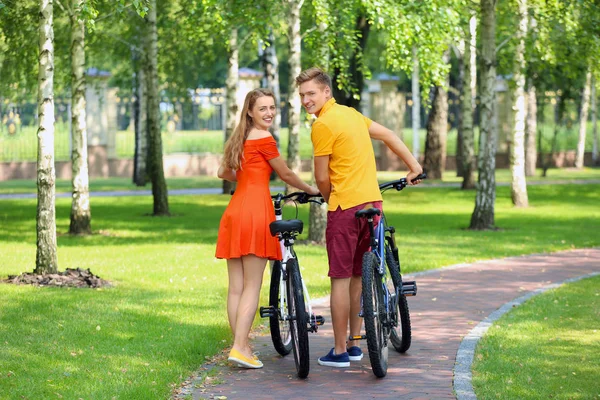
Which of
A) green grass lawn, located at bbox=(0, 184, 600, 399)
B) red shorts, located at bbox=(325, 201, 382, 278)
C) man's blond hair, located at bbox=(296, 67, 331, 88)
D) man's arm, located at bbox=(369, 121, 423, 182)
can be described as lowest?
green grass lawn, located at bbox=(0, 184, 600, 399)

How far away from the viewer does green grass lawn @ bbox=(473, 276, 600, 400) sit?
7.66 m

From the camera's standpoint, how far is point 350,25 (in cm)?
1955

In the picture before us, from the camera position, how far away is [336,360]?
841 cm

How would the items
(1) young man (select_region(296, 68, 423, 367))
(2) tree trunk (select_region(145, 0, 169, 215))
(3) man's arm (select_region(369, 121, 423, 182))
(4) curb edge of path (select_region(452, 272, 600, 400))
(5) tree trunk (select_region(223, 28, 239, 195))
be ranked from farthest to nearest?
(5) tree trunk (select_region(223, 28, 239, 195)) → (2) tree trunk (select_region(145, 0, 169, 215)) → (3) man's arm (select_region(369, 121, 423, 182)) → (1) young man (select_region(296, 68, 423, 367)) → (4) curb edge of path (select_region(452, 272, 600, 400))

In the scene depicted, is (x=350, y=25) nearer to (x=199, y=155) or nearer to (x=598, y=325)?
(x=598, y=325)

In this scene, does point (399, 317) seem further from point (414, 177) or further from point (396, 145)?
point (396, 145)

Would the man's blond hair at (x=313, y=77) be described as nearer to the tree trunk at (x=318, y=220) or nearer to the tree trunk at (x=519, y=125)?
the tree trunk at (x=318, y=220)

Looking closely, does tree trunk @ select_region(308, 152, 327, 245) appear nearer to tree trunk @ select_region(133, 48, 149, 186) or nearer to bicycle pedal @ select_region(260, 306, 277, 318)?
bicycle pedal @ select_region(260, 306, 277, 318)

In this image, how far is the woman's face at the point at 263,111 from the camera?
27.1 ft

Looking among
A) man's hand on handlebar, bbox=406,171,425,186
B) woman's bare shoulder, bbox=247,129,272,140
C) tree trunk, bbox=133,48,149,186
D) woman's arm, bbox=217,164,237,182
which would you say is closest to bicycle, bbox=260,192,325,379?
woman's arm, bbox=217,164,237,182

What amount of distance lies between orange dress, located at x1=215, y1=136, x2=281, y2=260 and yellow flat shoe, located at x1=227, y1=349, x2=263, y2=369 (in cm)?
69

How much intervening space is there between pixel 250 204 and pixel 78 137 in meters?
11.2

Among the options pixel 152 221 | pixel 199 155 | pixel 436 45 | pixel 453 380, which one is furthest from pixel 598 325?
pixel 199 155

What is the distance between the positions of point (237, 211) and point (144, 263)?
7358 millimetres
